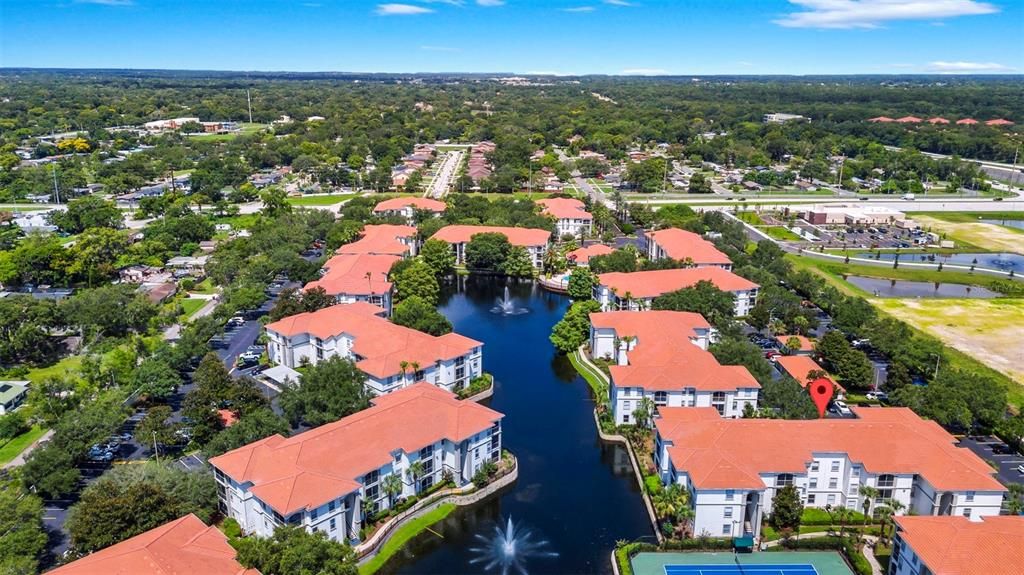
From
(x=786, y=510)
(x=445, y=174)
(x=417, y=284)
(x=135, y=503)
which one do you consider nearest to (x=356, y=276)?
(x=417, y=284)

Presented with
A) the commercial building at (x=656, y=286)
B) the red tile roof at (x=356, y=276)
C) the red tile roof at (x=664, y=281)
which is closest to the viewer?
the commercial building at (x=656, y=286)

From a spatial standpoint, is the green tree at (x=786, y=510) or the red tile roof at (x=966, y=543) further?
the green tree at (x=786, y=510)

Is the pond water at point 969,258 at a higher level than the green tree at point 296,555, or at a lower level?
higher

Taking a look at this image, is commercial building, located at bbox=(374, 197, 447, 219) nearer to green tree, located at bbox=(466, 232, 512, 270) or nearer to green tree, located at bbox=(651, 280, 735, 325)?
green tree, located at bbox=(466, 232, 512, 270)

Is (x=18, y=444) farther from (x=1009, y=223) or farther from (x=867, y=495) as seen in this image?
(x=1009, y=223)

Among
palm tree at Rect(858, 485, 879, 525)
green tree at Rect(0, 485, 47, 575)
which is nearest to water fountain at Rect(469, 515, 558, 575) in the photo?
palm tree at Rect(858, 485, 879, 525)

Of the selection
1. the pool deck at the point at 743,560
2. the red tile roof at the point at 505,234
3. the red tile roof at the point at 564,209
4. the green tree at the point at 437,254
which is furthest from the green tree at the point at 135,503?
the red tile roof at the point at 564,209

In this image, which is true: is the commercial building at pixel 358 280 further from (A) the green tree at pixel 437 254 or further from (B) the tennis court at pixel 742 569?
(B) the tennis court at pixel 742 569
